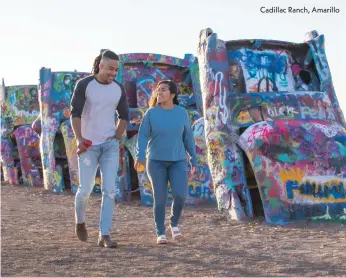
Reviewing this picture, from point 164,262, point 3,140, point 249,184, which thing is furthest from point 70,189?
point 164,262

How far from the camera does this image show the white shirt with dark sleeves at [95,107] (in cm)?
627

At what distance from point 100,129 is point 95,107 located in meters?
0.22

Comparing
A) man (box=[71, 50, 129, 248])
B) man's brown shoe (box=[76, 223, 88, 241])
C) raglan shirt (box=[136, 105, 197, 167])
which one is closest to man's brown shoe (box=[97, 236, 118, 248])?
man (box=[71, 50, 129, 248])

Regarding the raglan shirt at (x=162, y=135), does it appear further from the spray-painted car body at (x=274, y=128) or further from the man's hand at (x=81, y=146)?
the spray-painted car body at (x=274, y=128)

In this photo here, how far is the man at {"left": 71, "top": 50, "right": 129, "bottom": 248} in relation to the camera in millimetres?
6270

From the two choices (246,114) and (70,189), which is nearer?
(246,114)

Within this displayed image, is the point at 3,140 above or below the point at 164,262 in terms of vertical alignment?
above

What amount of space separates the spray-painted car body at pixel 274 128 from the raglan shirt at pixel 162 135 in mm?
2008

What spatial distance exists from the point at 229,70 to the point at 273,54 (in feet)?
2.79

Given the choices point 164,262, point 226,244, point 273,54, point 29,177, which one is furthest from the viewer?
point 29,177

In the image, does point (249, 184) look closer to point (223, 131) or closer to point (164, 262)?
point (223, 131)

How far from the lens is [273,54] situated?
952 cm

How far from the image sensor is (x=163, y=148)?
6.44 m

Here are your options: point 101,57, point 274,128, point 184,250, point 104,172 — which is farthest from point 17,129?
point 184,250
